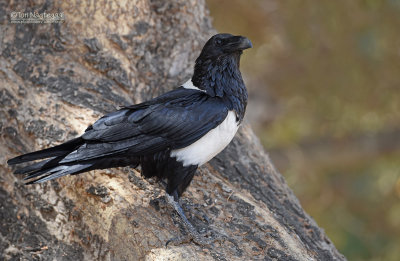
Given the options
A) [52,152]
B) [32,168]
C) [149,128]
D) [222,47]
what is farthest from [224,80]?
[32,168]

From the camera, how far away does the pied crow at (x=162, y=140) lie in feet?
11.5

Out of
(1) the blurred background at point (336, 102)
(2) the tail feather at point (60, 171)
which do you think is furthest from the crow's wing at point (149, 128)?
(1) the blurred background at point (336, 102)

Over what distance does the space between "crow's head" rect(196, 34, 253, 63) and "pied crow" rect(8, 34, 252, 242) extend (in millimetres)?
39

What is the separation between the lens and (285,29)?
319 inches

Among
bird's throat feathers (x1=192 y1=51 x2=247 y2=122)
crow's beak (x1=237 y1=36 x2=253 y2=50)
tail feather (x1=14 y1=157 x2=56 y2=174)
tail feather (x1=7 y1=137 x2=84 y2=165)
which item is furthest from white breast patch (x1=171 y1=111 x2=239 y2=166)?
tail feather (x1=14 y1=157 x2=56 y2=174)

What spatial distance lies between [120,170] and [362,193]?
5.54m

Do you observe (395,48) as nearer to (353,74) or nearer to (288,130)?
(353,74)

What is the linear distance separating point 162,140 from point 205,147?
258mm

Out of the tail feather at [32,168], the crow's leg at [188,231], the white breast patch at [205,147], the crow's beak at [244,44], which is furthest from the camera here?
the crow's beak at [244,44]

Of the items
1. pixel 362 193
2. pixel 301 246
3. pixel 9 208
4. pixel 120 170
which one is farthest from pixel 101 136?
pixel 362 193

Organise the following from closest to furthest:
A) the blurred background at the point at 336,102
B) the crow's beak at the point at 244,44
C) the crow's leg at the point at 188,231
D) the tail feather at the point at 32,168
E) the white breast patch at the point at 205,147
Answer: the tail feather at the point at 32,168 < the crow's leg at the point at 188,231 < the white breast patch at the point at 205,147 < the crow's beak at the point at 244,44 < the blurred background at the point at 336,102

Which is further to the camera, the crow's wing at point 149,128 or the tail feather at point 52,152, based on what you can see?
the crow's wing at point 149,128

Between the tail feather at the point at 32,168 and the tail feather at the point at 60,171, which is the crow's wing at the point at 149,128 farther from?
the tail feather at the point at 32,168

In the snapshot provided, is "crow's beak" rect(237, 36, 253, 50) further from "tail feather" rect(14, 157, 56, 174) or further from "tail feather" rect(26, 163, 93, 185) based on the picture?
"tail feather" rect(14, 157, 56, 174)
